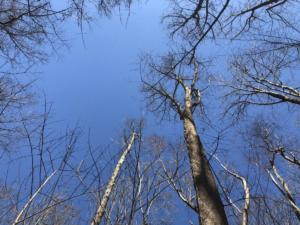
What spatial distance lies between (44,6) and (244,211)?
3.28 meters

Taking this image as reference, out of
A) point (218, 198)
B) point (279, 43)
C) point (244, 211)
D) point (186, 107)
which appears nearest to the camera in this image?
point (244, 211)

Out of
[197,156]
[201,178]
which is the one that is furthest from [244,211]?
[197,156]

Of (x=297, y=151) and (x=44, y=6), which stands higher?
(x=297, y=151)

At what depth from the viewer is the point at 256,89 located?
27.3 feet

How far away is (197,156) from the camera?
541 centimetres

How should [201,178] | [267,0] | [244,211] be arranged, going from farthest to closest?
[267,0] → [201,178] → [244,211]

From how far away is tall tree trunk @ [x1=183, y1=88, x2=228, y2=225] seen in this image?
417cm

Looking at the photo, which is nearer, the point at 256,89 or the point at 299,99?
the point at 299,99

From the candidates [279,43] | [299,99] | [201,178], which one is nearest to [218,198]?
[201,178]

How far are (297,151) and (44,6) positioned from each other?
5930mm

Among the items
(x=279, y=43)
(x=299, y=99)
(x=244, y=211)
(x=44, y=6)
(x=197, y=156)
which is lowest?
(x=244, y=211)

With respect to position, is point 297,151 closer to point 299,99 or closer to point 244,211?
point 299,99

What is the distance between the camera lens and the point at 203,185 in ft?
15.2

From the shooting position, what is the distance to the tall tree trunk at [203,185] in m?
4.17
